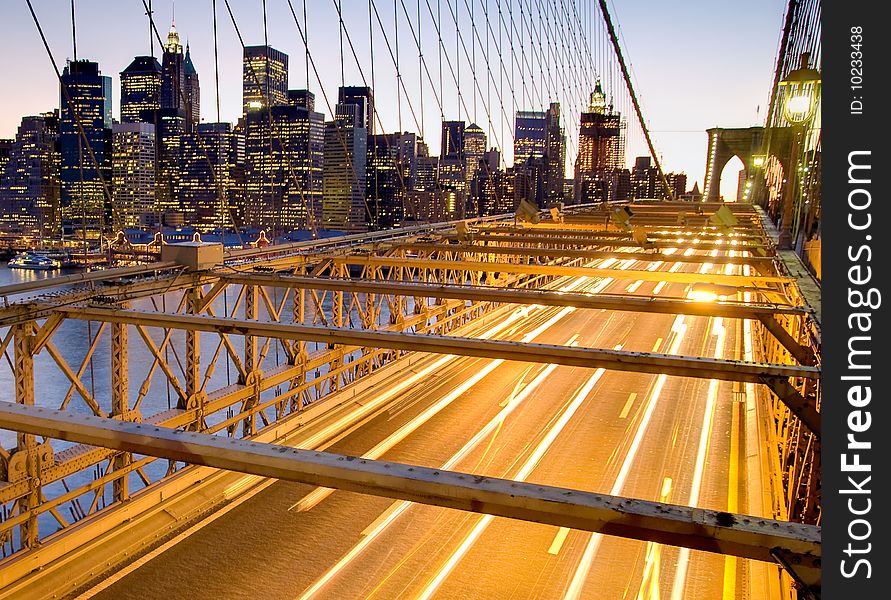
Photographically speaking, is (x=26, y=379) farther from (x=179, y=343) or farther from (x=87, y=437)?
(x=179, y=343)

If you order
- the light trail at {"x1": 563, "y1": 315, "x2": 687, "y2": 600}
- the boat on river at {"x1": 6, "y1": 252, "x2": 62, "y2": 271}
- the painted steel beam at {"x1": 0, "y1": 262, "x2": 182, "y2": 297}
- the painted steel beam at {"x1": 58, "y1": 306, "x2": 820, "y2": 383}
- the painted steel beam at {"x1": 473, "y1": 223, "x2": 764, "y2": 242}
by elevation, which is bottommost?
the light trail at {"x1": 563, "y1": 315, "x2": 687, "y2": 600}

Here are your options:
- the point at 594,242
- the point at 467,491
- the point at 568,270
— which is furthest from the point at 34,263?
the point at 467,491

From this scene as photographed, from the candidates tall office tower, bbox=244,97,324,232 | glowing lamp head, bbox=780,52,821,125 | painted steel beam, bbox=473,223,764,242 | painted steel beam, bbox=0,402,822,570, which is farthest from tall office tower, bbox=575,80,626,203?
painted steel beam, bbox=0,402,822,570

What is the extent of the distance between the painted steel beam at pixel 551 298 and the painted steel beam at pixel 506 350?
108 inches

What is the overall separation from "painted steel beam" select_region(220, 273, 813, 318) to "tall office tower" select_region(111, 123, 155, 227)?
18.1 meters

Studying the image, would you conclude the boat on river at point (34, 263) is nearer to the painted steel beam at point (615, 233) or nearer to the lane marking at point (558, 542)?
the painted steel beam at point (615, 233)

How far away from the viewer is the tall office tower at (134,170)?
29.9 metres

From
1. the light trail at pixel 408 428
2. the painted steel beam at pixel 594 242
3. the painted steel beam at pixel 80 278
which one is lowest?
the light trail at pixel 408 428

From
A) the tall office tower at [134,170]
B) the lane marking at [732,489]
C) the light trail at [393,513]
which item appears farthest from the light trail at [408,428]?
the tall office tower at [134,170]

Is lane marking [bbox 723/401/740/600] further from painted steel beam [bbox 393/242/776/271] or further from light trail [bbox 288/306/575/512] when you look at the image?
light trail [bbox 288/306/575/512]

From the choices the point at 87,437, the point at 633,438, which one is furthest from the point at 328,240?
the point at 87,437

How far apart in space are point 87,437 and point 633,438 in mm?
12470

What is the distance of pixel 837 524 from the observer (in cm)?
344

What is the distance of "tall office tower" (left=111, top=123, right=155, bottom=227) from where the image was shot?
98.0ft
